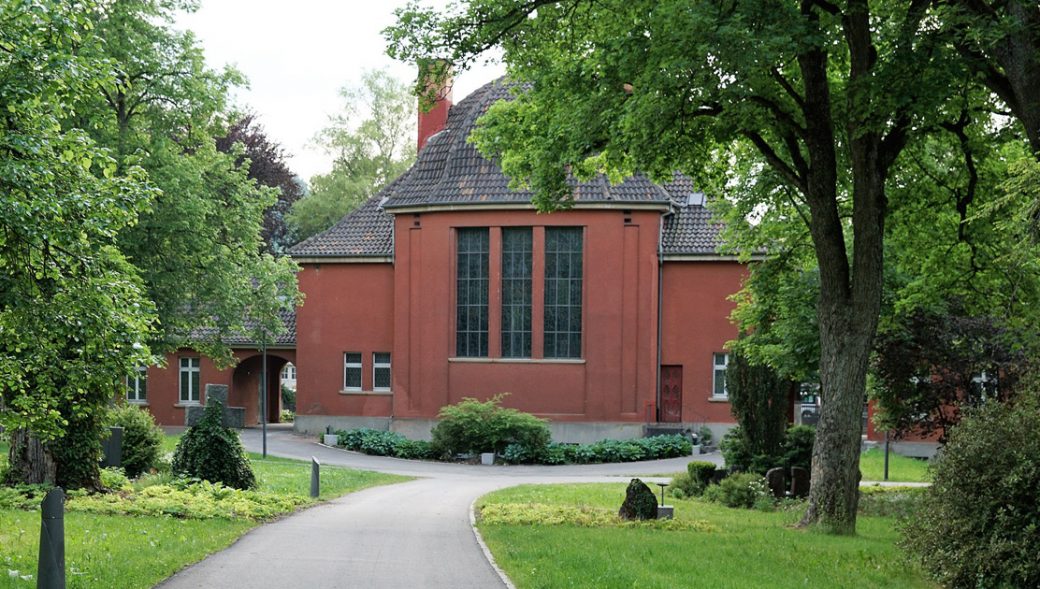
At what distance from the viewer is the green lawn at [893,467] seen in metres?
30.5

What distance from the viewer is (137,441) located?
2312 cm

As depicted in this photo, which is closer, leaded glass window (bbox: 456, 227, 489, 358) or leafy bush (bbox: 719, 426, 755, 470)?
leafy bush (bbox: 719, 426, 755, 470)

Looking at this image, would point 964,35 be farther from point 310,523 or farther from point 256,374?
point 256,374

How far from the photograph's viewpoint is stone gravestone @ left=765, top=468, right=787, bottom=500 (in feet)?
73.9

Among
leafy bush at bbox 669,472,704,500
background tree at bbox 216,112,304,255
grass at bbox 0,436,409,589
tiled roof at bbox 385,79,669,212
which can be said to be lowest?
leafy bush at bbox 669,472,704,500

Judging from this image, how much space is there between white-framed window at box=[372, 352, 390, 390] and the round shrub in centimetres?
1717

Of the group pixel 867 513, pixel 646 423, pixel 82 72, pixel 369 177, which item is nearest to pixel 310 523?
pixel 82 72

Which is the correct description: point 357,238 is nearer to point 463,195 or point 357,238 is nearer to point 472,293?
point 463,195

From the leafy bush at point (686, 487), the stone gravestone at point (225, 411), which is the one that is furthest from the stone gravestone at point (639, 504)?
the stone gravestone at point (225, 411)

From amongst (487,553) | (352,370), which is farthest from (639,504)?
(352,370)

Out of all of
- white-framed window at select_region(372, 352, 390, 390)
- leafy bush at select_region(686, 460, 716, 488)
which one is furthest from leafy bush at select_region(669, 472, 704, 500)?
white-framed window at select_region(372, 352, 390, 390)

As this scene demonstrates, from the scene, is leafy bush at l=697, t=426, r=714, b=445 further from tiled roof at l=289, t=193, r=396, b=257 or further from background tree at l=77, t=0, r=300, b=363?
background tree at l=77, t=0, r=300, b=363

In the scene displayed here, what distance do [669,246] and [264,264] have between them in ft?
45.5

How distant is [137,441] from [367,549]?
11.1 metres
